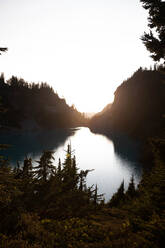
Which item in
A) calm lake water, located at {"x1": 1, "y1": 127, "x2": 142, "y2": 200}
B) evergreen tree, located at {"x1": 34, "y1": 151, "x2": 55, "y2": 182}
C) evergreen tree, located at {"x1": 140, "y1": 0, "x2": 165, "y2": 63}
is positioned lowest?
calm lake water, located at {"x1": 1, "y1": 127, "x2": 142, "y2": 200}

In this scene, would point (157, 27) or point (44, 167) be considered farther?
point (44, 167)

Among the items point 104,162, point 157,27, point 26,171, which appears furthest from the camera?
point 104,162

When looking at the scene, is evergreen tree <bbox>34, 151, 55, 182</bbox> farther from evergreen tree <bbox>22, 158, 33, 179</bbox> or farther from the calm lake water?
the calm lake water

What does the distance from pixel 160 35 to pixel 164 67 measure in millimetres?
1455

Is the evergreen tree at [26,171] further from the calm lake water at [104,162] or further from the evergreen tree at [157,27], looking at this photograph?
the calm lake water at [104,162]

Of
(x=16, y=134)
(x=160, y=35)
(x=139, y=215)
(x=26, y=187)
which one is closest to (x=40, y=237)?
(x=139, y=215)

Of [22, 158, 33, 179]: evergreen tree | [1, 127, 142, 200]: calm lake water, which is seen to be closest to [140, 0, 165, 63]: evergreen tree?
[22, 158, 33, 179]: evergreen tree

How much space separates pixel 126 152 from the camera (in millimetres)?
118500

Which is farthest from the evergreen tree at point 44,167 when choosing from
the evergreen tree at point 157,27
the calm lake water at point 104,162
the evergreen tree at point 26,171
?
the calm lake water at point 104,162

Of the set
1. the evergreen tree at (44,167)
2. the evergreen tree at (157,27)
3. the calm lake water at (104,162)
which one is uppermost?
the evergreen tree at (157,27)

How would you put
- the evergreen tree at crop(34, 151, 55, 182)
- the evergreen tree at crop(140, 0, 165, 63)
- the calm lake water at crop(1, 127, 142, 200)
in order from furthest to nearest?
the calm lake water at crop(1, 127, 142, 200)
the evergreen tree at crop(34, 151, 55, 182)
the evergreen tree at crop(140, 0, 165, 63)

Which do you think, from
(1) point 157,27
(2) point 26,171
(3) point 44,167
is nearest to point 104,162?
(3) point 44,167

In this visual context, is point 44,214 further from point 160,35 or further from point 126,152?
point 126,152

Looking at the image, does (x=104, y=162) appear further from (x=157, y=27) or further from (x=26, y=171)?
(x=157, y=27)
